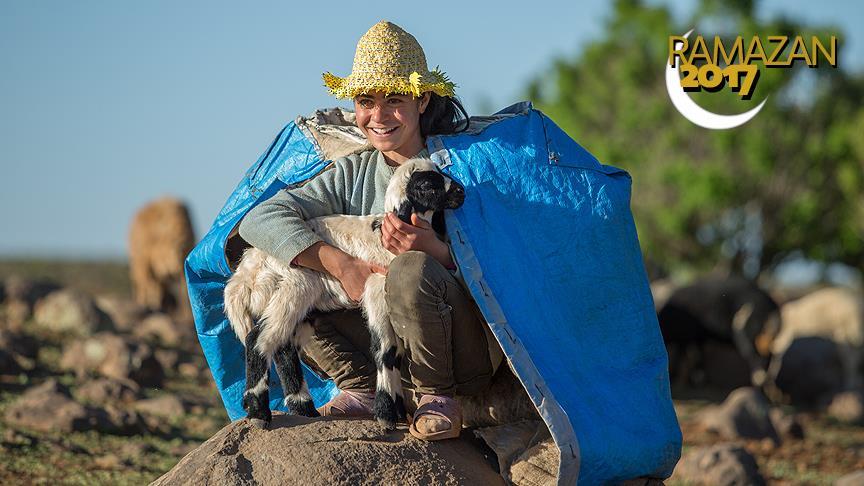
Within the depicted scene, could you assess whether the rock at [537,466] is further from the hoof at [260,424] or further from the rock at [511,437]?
the hoof at [260,424]

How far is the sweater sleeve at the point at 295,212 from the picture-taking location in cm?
453

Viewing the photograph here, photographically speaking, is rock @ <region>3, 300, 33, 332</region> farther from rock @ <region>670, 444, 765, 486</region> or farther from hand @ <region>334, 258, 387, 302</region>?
hand @ <region>334, 258, 387, 302</region>

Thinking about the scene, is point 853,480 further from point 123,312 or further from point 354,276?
point 123,312

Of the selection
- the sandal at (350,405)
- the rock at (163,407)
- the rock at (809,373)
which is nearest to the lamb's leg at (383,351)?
the sandal at (350,405)

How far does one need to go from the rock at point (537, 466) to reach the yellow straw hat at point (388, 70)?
62.3 inches

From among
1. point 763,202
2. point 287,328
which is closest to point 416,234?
point 287,328

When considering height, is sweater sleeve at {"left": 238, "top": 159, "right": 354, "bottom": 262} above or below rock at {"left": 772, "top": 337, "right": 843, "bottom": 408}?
above

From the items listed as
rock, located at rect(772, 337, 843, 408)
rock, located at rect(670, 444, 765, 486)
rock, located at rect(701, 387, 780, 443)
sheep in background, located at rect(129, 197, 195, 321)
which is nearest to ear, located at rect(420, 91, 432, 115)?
rock, located at rect(670, 444, 765, 486)

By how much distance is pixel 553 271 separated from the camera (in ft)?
15.8

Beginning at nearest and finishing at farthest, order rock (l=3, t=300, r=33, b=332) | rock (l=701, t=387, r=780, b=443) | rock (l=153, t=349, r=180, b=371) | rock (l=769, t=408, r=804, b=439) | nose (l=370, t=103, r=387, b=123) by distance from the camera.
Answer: nose (l=370, t=103, r=387, b=123) → rock (l=701, t=387, r=780, b=443) → rock (l=769, t=408, r=804, b=439) → rock (l=153, t=349, r=180, b=371) → rock (l=3, t=300, r=33, b=332)

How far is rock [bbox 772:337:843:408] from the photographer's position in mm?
14312

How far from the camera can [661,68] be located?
2686cm

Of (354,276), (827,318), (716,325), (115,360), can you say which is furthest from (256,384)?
(827,318)

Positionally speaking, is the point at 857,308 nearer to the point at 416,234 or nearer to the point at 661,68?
the point at 661,68
